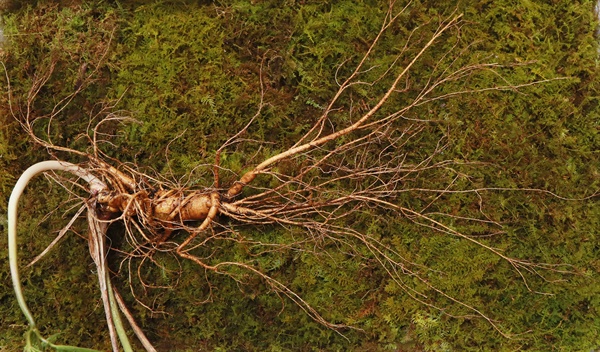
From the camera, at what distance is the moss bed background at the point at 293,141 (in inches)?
83.1

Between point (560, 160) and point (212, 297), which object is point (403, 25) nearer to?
point (560, 160)

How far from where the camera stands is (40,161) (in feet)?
7.37

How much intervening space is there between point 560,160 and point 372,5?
3.01 feet

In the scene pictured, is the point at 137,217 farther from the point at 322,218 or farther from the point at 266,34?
the point at 266,34

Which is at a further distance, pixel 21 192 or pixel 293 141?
pixel 293 141

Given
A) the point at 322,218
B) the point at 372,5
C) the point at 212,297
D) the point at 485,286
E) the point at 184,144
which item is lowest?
the point at 212,297

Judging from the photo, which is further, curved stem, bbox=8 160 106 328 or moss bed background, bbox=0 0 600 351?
moss bed background, bbox=0 0 600 351

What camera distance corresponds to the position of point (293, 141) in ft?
7.20

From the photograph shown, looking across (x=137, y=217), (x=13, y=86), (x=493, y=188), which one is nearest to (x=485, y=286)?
(x=493, y=188)

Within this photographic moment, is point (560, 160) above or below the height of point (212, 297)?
above

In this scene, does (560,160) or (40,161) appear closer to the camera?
(560,160)

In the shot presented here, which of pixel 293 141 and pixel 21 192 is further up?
pixel 293 141

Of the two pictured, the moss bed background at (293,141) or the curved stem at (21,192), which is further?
the moss bed background at (293,141)

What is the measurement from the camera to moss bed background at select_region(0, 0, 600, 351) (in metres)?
2.11
